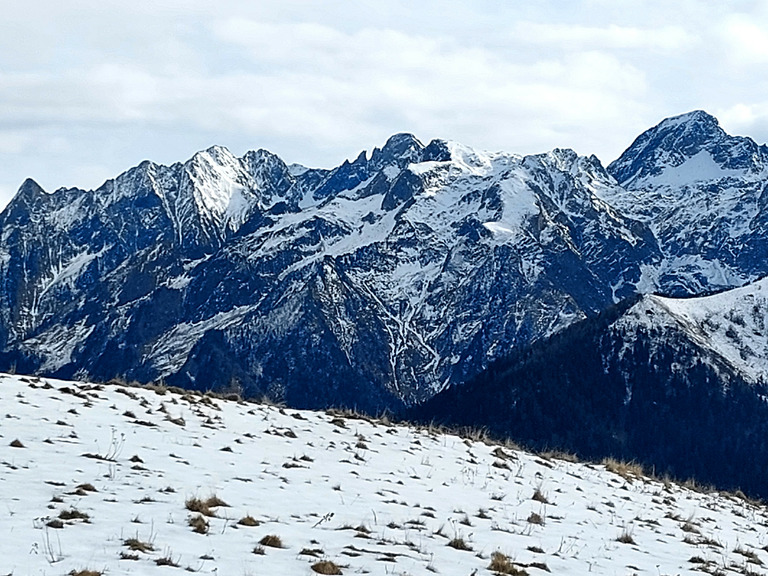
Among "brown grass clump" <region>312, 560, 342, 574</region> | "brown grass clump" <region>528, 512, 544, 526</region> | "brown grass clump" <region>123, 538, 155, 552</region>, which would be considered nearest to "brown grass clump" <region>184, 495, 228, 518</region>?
"brown grass clump" <region>123, 538, 155, 552</region>

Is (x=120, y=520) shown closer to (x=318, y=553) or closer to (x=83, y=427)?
(x=318, y=553)

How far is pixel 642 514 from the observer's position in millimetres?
29062

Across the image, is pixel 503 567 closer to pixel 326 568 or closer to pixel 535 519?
pixel 326 568

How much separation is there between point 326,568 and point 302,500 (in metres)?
6.00

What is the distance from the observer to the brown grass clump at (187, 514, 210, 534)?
19.9 m

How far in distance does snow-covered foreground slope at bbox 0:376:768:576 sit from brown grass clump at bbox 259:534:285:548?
0.21 metres

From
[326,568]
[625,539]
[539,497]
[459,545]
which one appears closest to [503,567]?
[459,545]

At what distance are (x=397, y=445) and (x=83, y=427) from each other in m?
10.2

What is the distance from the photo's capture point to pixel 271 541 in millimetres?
19469

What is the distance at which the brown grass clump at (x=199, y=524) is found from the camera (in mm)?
19855

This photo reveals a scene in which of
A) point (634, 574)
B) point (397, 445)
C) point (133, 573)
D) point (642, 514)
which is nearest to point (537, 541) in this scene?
point (634, 574)

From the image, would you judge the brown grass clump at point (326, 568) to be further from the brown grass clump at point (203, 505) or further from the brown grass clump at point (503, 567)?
the brown grass clump at point (203, 505)

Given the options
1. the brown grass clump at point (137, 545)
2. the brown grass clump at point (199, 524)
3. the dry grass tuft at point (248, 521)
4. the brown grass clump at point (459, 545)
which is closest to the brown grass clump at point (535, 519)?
the brown grass clump at point (459, 545)

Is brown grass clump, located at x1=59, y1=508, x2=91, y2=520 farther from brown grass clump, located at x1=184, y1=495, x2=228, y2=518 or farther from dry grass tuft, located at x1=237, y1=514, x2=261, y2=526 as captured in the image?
dry grass tuft, located at x1=237, y1=514, x2=261, y2=526
